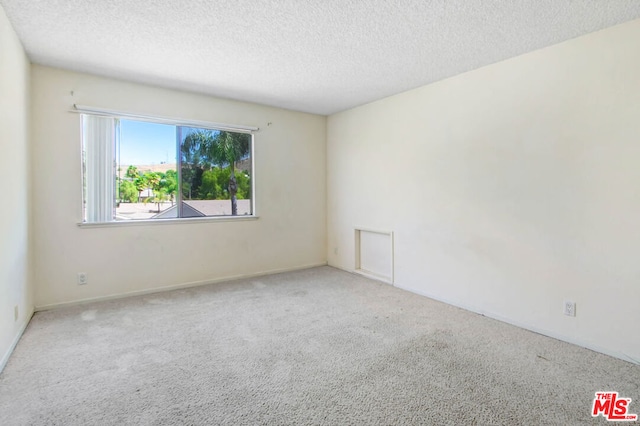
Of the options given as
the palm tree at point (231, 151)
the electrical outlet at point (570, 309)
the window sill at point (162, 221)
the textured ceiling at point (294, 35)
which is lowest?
the electrical outlet at point (570, 309)

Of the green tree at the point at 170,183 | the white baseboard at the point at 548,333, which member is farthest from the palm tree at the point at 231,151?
the white baseboard at the point at 548,333

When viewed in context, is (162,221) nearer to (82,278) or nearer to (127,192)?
(127,192)

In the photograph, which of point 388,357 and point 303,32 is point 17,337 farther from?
point 303,32

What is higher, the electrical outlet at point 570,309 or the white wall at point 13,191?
the white wall at point 13,191

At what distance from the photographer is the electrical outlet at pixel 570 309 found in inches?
98.1

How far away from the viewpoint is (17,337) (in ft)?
8.05

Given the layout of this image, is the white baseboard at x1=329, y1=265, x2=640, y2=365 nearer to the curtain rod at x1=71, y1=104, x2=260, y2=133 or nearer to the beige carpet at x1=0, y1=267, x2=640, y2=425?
the beige carpet at x1=0, y1=267, x2=640, y2=425

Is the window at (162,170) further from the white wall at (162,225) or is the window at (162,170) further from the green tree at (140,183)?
the white wall at (162,225)

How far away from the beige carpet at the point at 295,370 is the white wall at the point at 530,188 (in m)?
0.32

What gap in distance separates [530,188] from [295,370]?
2429mm

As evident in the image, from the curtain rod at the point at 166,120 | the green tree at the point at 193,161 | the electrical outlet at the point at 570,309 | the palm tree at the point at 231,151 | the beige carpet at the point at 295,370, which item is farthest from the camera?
the palm tree at the point at 231,151

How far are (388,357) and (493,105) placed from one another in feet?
8.02

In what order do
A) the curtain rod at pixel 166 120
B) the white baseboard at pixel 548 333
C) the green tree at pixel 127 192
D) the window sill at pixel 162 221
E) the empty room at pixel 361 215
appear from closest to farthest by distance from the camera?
the empty room at pixel 361 215 < the white baseboard at pixel 548 333 < the curtain rod at pixel 166 120 < the window sill at pixel 162 221 < the green tree at pixel 127 192

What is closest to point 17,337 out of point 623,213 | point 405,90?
point 405,90
